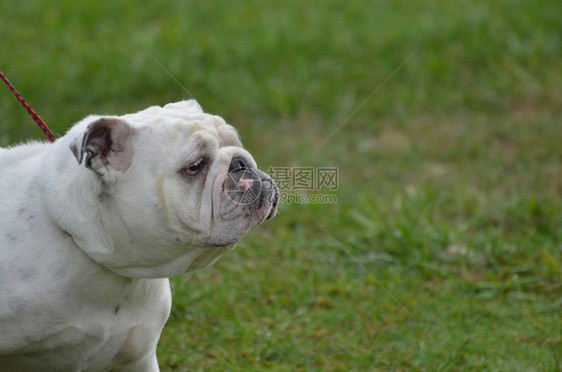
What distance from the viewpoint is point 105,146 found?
289 cm

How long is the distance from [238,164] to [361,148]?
4.30 m

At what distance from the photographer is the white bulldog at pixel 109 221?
9.52 ft

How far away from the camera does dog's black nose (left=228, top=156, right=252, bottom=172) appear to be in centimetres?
302

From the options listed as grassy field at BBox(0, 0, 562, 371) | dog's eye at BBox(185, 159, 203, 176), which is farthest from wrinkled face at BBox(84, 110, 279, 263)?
grassy field at BBox(0, 0, 562, 371)

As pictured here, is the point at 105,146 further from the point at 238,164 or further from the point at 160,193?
the point at 238,164

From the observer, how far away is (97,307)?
10.0ft

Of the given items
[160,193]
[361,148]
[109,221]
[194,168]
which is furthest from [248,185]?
[361,148]

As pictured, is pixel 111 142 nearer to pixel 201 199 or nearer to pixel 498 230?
pixel 201 199

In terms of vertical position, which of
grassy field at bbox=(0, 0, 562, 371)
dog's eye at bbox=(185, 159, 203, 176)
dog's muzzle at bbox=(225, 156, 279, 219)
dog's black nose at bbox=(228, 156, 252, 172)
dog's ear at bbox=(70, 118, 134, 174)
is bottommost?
grassy field at bbox=(0, 0, 562, 371)

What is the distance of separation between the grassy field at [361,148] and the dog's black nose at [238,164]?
1477 millimetres

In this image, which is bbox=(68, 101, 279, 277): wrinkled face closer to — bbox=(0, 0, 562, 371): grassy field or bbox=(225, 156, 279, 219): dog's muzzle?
bbox=(225, 156, 279, 219): dog's muzzle

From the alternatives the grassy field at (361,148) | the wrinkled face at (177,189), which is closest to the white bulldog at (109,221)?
the wrinkled face at (177,189)

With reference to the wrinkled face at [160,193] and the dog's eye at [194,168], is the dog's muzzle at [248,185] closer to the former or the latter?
the wrinkled face at [160,193]

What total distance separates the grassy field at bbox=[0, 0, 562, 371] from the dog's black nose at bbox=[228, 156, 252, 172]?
1477mm
